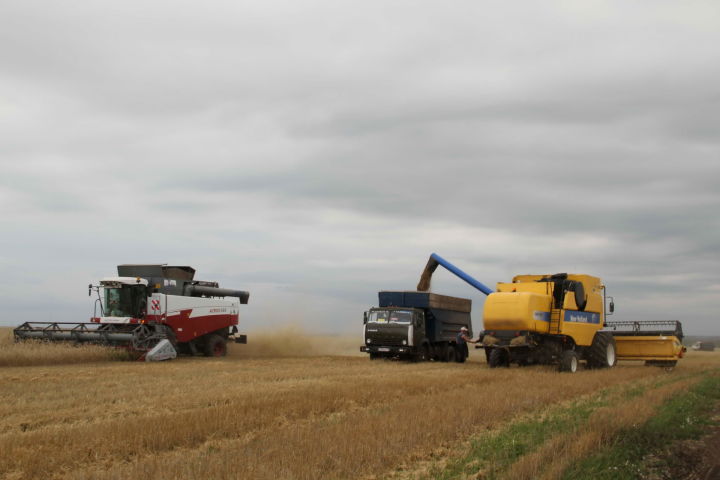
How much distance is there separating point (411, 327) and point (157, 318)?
990 centimetres

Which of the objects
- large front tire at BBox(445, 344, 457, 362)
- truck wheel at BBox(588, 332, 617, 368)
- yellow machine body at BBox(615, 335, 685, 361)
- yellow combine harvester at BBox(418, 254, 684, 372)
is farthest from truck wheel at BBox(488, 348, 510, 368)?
large front tire at BBox(445, 344, 457, 362)

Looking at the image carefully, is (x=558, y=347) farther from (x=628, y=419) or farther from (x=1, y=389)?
(x=1, y=389)

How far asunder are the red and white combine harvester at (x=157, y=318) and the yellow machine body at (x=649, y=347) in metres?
16.1

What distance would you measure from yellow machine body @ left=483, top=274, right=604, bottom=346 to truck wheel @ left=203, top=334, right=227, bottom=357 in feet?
40.7

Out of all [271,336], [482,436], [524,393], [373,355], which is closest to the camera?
[482,436]

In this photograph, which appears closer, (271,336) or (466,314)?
(466,314)

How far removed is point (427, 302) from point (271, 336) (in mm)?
10623

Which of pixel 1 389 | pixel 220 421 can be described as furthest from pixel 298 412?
pixel 1 389

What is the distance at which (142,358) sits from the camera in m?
25.2

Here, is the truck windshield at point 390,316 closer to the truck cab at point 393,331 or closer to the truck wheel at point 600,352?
the truck cab at point 393,331

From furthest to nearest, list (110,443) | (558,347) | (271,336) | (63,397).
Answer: (271,336)
(558,347)
(63,397)
(110,443)

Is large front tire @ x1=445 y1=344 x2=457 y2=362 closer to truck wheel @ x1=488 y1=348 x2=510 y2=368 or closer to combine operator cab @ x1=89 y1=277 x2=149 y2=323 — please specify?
truck wheel @ x1=488 y1=348 x2=510 y2=368

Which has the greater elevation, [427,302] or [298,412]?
[427,302]

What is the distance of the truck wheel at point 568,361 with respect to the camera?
21750 millimetres
